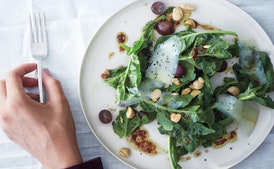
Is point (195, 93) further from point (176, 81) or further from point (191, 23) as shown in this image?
point (191, 23)

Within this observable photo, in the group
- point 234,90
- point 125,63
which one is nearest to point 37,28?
point 125,63

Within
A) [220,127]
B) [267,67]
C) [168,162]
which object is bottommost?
[168,162]

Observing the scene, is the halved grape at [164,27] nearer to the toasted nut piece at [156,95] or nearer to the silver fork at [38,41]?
the toasted nut piece at [156,95]

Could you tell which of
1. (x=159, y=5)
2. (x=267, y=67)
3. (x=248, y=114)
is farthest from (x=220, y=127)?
(x=159, y=5)

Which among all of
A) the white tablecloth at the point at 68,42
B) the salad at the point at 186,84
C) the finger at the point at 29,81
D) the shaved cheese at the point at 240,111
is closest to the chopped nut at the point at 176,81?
the salad at the point at 186,84

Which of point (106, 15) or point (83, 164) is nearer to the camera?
point (83, 164)

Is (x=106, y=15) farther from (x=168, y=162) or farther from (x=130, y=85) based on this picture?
(x=168, y=162)

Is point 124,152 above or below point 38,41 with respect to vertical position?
below

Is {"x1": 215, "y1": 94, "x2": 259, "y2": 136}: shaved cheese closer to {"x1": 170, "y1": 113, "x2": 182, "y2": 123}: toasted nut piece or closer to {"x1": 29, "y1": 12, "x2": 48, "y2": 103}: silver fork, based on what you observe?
{"x1": 170, "y1": 113, "x2": 182, "y2": 123}: toasted nut piece
